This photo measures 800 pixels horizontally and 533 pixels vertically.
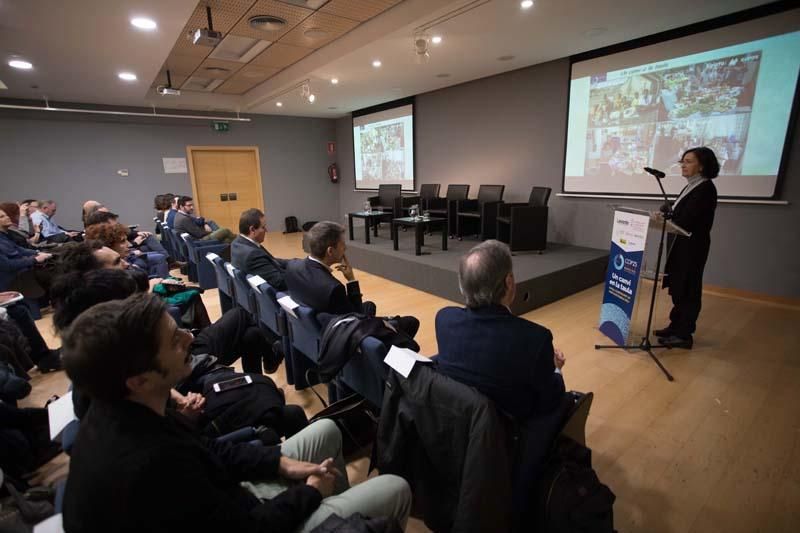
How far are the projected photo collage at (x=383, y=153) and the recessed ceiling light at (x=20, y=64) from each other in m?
5.74

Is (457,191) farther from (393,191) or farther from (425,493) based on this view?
(425,493)

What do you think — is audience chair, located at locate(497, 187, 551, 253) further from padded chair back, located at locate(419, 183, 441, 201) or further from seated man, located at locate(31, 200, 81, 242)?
seated man, located at locate(31, 200, 81, 242)

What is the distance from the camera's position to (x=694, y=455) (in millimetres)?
→ 1911

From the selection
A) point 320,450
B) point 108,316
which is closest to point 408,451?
point 320,450

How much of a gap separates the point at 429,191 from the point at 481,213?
1582mm

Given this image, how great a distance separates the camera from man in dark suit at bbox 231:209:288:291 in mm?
2621

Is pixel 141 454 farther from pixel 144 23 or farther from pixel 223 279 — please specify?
pixel 144 23

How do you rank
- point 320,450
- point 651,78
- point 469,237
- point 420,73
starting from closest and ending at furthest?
point 320,450 → point 651,78 → point 420,73 → point 469,237

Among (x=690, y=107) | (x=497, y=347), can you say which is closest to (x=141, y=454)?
(x=497, y=347)

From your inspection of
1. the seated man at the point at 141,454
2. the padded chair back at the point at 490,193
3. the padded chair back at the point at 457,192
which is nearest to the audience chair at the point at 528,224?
the padded chair back at the point at 490,193

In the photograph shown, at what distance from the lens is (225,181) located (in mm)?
8969

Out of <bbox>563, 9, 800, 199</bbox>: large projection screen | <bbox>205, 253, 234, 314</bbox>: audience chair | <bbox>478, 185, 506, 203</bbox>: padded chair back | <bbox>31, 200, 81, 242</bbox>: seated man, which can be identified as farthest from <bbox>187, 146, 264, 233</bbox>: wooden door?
<bbox>563, 9, 800, 199</bbox>: large projection screen

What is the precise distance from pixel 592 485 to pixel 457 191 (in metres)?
5.97

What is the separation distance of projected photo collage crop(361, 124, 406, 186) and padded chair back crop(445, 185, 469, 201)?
1.77 m
